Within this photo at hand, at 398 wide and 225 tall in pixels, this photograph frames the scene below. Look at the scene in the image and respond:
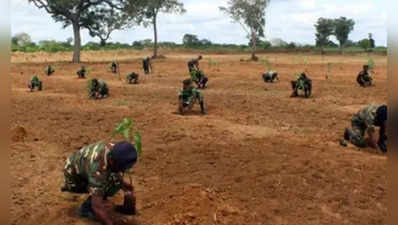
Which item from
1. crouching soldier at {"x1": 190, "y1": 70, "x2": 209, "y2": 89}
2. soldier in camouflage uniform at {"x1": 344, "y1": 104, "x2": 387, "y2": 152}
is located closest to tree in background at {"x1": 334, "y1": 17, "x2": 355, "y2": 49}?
crouching soldier at {"x1": 190, "y1": 70, "x2": 209, "y2": 89}

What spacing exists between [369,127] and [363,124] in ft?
0.92

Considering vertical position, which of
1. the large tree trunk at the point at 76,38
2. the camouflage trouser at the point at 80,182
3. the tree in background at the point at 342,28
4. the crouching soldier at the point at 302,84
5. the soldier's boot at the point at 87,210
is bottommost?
the soldier's boot at the point at 87,210

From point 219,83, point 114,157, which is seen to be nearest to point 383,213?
point 114,157

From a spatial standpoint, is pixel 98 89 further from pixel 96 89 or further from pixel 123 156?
pixel 123 156

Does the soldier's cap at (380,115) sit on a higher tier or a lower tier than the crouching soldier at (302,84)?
lower

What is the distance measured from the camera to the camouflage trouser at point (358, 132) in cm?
745

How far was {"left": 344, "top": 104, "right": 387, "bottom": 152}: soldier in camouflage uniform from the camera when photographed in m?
7.08

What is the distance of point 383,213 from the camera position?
4.99 meters

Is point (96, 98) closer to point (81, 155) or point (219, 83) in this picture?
point (219, 83)

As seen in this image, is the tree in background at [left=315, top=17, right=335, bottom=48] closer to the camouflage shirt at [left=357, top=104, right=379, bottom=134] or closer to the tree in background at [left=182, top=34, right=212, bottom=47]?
the tree in background at [left=182, top=34, right=212, bottom=47]

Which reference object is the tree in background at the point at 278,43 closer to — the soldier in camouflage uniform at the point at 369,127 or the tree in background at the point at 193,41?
the tree in background at the point at 193,41

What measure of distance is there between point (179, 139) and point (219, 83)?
9758mm

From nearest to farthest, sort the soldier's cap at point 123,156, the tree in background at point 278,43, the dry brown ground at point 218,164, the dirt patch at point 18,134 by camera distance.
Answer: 1. the soldier's cap at point 123,156
2. the dry brown ground at point 218,164
3. the dirt patch at point 18,134
4. the tree in background at point 278,43

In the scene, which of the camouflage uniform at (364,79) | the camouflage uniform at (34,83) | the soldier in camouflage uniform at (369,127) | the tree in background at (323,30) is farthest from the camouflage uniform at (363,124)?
the tree in background at (323,30)
